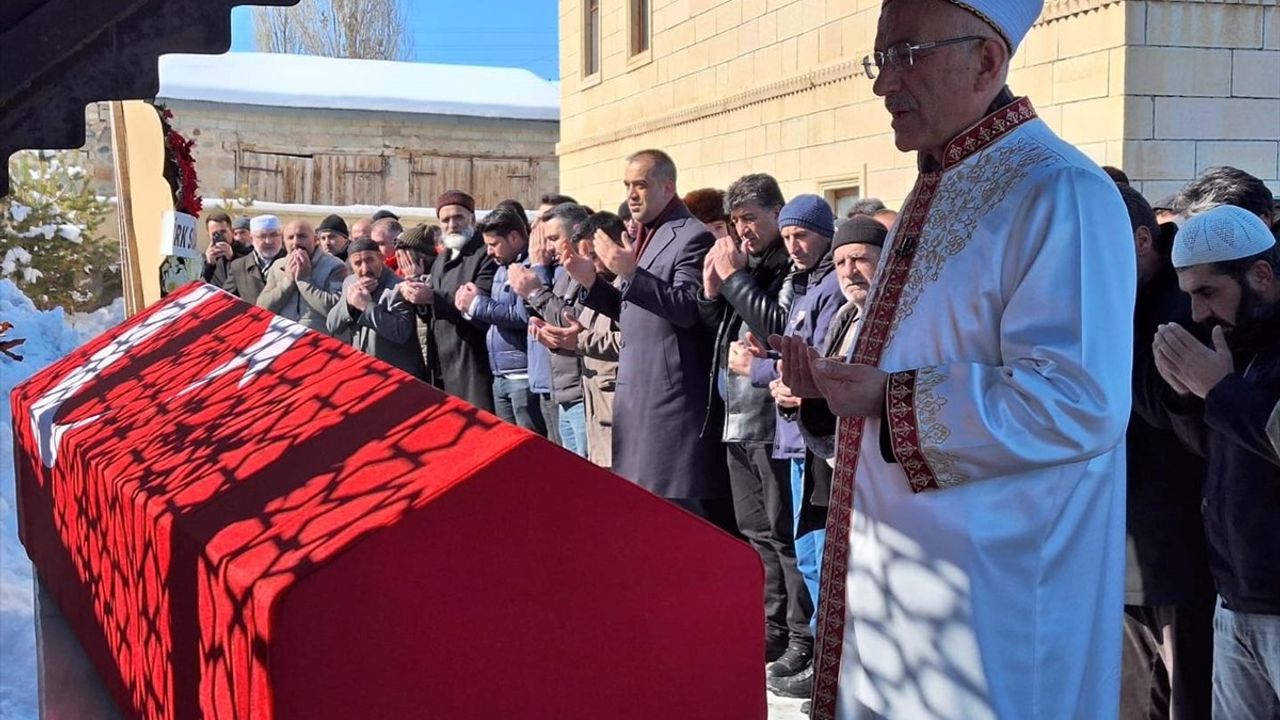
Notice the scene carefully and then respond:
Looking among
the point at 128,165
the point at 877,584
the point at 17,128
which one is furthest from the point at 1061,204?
the point at 128,165

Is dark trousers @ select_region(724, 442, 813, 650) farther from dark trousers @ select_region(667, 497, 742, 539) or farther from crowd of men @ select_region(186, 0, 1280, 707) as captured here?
dark trousers @ select_region(667, 497, 742, 539)

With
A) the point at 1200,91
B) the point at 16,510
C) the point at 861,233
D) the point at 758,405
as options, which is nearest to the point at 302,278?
the point at 16,510

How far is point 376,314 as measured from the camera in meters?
6.71

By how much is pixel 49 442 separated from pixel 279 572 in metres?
2.50

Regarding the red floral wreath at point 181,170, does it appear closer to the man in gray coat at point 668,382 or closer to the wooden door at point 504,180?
the man in gray coat at point 668,382

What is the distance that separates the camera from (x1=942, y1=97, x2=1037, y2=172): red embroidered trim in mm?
2021

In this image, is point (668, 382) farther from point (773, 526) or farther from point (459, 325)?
point (459, 325)

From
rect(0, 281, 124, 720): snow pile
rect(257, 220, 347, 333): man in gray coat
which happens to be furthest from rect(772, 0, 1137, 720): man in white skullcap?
rect(257, 220, 347, 333): man in gray coat

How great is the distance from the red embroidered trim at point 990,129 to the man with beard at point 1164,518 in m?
1.40

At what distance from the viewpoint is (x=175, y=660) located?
2.45 metres

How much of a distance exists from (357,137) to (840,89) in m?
17.4

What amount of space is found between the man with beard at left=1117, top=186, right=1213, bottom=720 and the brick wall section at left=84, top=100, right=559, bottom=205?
24.2 m

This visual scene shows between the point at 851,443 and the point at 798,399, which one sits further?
the point at 798,399

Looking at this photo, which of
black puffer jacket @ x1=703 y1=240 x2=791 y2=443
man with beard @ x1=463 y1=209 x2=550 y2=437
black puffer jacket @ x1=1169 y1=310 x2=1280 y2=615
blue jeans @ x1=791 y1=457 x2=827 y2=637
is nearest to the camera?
black puffer jacket @ x1=1169 y1=310 x2=1280 y2=615
